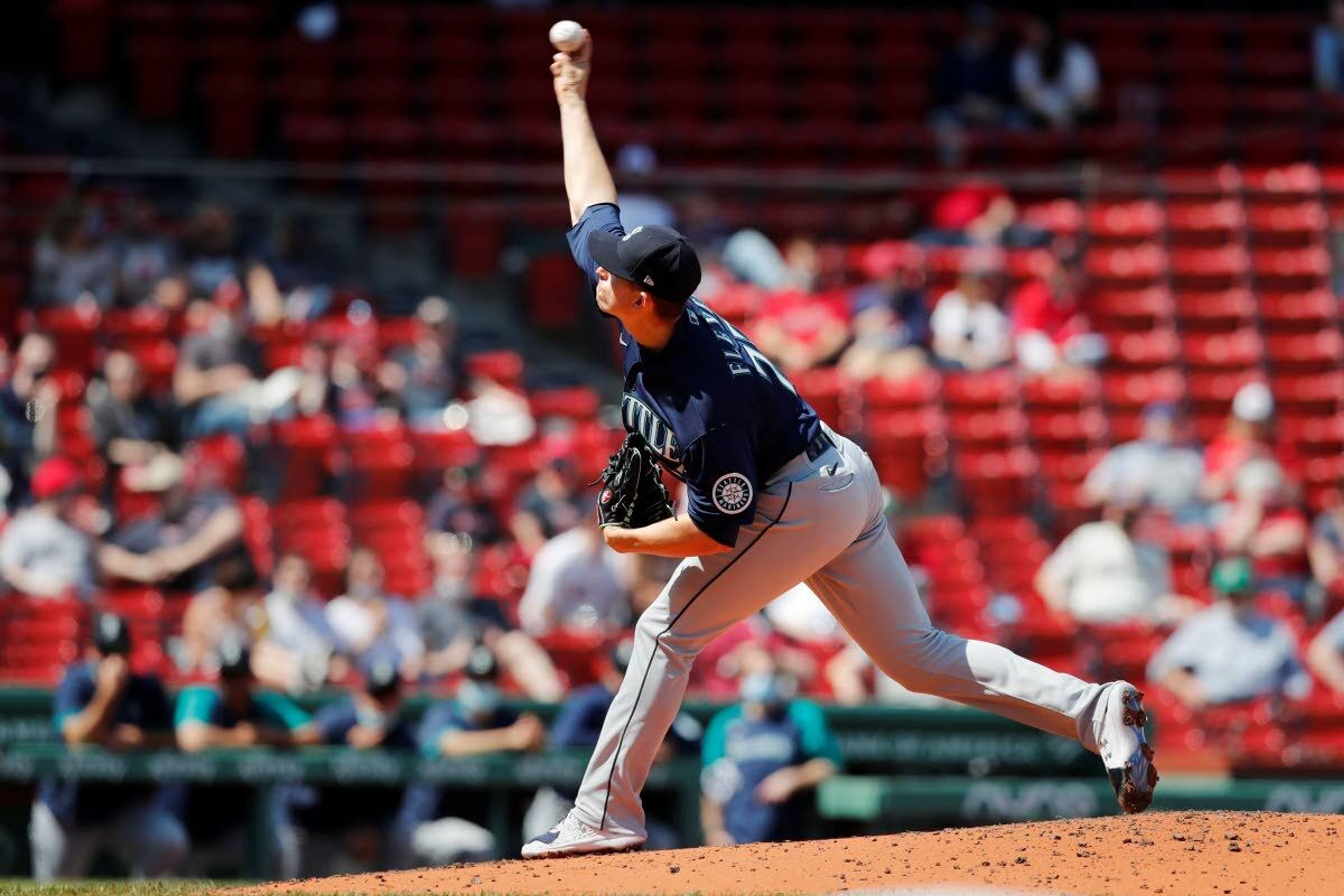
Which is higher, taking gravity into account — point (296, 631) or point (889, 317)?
point (889, 317)

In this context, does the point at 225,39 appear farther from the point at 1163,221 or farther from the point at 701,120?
the point at 1163,221

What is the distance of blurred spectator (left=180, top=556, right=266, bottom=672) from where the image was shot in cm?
956

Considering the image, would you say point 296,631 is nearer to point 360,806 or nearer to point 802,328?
point 360,806

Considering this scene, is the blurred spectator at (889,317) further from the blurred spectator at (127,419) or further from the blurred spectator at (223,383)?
the blurred spectator at (127,419)

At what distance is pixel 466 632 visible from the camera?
10.1 m

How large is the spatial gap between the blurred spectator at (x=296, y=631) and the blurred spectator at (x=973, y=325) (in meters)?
4.25

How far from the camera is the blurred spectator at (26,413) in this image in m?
10.9

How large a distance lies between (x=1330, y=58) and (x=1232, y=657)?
7.35m

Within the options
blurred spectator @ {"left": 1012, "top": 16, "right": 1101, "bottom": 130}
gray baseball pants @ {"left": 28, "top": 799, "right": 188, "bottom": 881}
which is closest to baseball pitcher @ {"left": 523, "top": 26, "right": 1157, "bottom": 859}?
gray baseball pants @ {"left": 28, "top": 799, "right": 188, "bottom": 881}

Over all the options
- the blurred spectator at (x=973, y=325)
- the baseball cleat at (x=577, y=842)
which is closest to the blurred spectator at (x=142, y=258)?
the blurred spectator at (x=973, y=325)

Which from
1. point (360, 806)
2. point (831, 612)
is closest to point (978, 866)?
point (831, 612)

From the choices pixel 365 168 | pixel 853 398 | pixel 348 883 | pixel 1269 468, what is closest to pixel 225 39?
pixel 365 168

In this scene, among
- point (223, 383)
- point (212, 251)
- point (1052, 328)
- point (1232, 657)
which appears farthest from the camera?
point (1052, 328)

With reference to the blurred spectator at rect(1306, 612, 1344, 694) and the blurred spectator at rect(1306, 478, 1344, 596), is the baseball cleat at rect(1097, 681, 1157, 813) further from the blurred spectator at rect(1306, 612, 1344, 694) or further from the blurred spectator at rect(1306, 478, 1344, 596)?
the blurred spectator at rect(1306, 478, 1344, 596)
